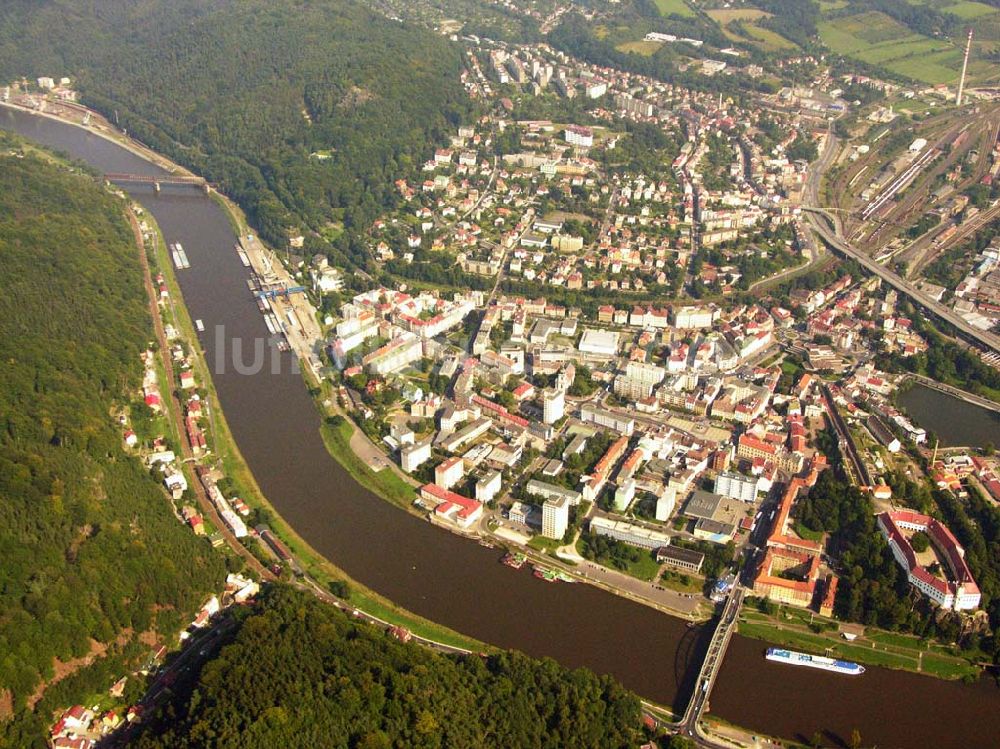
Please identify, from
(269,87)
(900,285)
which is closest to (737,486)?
(900,285)

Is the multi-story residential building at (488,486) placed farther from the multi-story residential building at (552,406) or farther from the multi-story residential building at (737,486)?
the multi-story residential building at (737,486)

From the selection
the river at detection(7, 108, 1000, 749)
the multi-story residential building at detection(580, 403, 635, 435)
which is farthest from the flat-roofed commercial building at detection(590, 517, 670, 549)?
the multi-story residential building at detection(580, 403, 635, 435)

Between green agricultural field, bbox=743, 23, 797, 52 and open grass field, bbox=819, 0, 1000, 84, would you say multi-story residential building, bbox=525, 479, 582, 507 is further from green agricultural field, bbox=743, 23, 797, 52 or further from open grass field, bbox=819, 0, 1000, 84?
green agricultural field, bbox=743, 23, 797, 52

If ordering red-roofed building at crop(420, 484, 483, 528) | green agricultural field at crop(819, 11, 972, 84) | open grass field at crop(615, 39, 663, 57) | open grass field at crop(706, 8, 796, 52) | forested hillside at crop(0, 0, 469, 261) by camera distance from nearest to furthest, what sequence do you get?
red-roofed building at crop(420, 484, 483, 528) < forested hillside at crop(0, 0, 469, 261) < green agricultural field at crop(819, 11, 972, 84) < open grass field at crop(615, 39, 663, 57) < open grass field at crop(706, 8, 796, 52)

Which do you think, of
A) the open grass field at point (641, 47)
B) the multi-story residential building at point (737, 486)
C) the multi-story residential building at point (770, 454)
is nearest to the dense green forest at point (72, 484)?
the multi-story residential building at point (737, 486)

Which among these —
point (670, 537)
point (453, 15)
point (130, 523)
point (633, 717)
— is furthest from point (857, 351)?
point (453, 15)

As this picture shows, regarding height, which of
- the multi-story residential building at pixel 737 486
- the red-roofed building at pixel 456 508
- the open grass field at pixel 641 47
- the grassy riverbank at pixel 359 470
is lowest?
the grassy riverbank at pixel 359 470

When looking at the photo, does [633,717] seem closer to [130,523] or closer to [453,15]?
[130,523]
